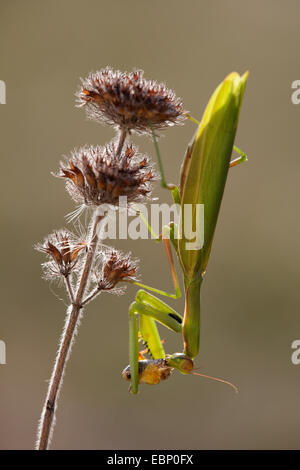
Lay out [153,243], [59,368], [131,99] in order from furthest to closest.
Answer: [153,243]
[131,99]
[59,368]

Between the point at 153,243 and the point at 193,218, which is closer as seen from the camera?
the point at 193,218

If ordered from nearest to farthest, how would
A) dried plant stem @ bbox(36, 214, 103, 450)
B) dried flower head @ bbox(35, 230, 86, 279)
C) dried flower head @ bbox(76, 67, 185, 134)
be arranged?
1. dried plant stem @ bbox(36, 214, 103, 450)
2. dried flower head @ bbox(76, 67, 185, 134)
3. dried flower head @ bbox(35, 230, 86, 279)

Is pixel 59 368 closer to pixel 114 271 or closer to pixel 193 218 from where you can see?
pixel 114 271

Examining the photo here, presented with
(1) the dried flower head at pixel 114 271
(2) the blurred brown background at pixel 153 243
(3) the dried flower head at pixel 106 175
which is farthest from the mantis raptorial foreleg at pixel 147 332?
(2) the blurred brown background at pixel 153 243

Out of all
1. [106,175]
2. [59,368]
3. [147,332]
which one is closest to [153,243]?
[147,332]

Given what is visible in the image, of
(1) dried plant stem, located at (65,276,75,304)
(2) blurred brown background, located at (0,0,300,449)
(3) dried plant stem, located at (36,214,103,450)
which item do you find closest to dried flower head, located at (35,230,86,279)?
(1) dried plant stem, located at (65,276,75,304)

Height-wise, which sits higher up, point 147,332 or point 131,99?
point 131,99

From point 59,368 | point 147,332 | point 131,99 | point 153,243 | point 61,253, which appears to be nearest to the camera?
point 59,368

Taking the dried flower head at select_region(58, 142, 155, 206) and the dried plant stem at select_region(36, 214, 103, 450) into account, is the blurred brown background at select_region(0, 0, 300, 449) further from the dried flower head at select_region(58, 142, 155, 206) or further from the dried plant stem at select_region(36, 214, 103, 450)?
the dried flower head at select_region(58, 142, 155, 206)

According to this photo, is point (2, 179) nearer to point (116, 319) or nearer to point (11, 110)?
point (11, 110)
